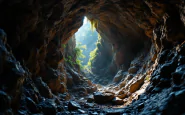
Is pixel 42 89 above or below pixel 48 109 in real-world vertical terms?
above

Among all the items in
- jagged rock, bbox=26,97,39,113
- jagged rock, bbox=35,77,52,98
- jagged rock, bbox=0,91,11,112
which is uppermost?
jagged rock, bbox=35,77,52,98

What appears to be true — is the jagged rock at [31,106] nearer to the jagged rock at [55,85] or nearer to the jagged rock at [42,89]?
the jagged rock at [42,89]

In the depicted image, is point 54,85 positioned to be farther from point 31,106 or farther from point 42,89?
point 31,106

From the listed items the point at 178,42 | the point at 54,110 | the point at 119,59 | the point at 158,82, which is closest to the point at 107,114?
the point at 54,110

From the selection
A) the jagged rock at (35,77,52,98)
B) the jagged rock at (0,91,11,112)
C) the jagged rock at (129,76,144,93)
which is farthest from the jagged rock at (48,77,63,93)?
the jagged rock at (0,91,11,112)

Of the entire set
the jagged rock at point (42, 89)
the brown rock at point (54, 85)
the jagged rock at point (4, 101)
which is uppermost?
the brown rock at point (54, 85)

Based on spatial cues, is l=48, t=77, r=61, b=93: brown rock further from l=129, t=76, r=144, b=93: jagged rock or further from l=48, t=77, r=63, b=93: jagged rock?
l=129, t=76, r=144, b=93: jagged rock

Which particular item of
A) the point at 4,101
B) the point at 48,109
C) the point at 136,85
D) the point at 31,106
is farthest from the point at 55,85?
the point at 4,101

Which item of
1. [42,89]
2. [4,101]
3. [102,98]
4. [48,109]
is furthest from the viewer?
[102,98]

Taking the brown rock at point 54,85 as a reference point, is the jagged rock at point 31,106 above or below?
below

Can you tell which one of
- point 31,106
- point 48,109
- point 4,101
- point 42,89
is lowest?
point 4,101

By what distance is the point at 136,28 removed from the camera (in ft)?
54.4

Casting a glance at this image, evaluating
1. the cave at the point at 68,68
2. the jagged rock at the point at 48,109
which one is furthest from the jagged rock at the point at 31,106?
the jagged rock at the point at 48,109

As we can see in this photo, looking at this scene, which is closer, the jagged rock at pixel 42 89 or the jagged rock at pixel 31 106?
the jagged rock at pixel 31 106
